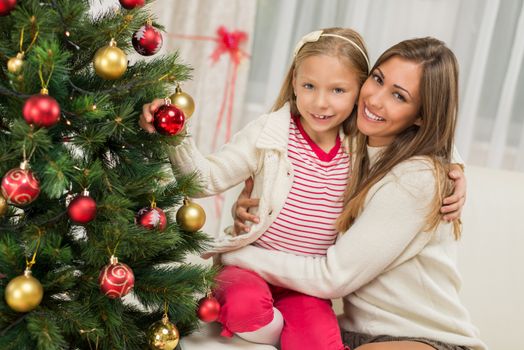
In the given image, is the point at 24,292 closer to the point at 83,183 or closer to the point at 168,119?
the point at 83,183

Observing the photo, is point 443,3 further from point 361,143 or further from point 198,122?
point 361,143

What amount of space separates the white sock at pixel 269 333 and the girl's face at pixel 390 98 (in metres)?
0.49

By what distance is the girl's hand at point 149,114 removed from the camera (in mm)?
1230

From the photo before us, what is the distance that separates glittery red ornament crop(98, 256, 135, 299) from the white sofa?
3.07 ft

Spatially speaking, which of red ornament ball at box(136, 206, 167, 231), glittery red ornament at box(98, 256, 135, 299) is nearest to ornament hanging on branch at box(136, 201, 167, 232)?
red ornament ball at box(136, 206, 167, 231)

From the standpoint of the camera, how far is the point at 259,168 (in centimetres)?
170

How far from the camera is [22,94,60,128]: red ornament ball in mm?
1027

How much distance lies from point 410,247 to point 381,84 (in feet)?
1.28

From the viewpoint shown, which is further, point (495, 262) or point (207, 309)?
point (495, 262)

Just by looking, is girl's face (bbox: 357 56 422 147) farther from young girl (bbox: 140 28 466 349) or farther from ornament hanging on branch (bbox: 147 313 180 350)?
ornament hanging on branch (bbox: 147 313 180 350)

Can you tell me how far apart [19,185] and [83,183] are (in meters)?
0.13

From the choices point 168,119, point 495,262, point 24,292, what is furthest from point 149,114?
point 495,262

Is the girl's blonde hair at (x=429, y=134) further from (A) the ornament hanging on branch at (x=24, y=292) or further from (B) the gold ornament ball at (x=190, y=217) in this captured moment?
(A) the ornament hanging on branch at (x=24, y=292)

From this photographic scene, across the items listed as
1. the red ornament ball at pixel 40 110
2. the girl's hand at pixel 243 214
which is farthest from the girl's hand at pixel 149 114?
the girl's hand at pixel 243 214
